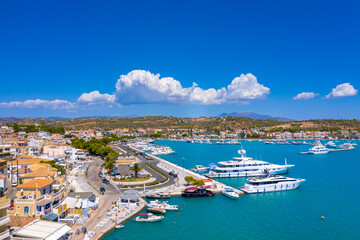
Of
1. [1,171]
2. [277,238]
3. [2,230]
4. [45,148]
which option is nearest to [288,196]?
[277,238]

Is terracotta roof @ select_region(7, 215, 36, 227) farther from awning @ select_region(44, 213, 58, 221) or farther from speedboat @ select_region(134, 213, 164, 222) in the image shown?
speedboat @ select_region(134, 213, 164, 222)

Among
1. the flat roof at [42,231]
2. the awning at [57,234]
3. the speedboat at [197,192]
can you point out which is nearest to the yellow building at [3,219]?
the flat roof at [42,231]

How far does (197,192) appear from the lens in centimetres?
3638

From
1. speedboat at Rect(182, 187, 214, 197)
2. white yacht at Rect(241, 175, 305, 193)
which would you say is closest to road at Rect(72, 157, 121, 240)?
speedboat at Rect(182, 187, 214, 197)

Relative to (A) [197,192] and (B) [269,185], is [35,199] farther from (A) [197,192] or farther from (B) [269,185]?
(B) [269,185]

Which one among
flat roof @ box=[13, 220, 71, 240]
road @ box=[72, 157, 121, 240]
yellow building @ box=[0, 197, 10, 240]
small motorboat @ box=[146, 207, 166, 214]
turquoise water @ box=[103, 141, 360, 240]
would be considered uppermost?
yellow building @ box=[0, 197, 10, 240]

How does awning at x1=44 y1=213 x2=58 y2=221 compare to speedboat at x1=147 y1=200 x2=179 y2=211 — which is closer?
awning at x1=44 y1=213 x2=58 y2=221

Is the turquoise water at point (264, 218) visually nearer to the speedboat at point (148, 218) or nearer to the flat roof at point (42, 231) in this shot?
the speedboat at point (148, 218)

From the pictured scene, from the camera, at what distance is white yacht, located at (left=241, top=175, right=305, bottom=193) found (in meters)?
40.6

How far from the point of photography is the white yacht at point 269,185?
1597 inches

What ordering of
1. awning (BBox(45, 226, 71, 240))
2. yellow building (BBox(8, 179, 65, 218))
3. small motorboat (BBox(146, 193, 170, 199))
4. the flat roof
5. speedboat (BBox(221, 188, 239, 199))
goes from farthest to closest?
1. speedboat (BBox(221, 188, 239, 199))
2. small motorboat (BBox(146, 193, 170, 199))
3. yellow building (BBox(8, 179, 65, 218))
4. awning (BBox(45, 226, 71, 240))
5. the flat roof

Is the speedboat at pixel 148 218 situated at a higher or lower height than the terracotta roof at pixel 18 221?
lower

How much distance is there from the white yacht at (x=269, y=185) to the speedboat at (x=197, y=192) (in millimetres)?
Result: 6585

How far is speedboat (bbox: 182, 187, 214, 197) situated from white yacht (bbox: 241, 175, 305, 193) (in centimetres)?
658
